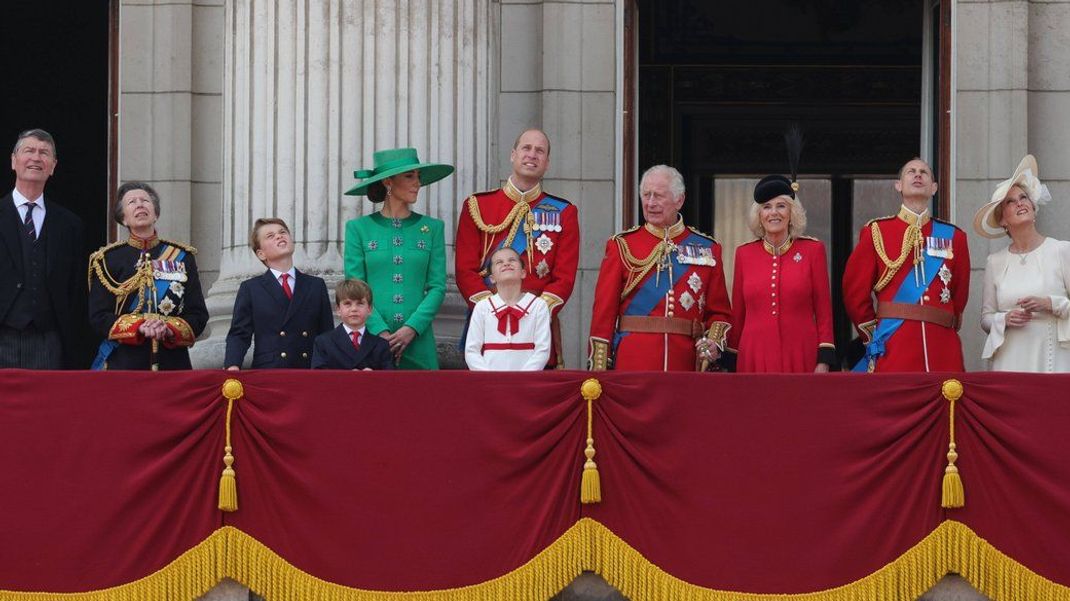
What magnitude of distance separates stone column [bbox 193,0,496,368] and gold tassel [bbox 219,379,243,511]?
245cm

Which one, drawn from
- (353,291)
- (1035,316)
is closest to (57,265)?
(353,291)

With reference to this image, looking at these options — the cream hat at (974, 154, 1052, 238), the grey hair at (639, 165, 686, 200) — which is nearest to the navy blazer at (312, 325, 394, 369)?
the grey hair at (639, 165, 686, 200)

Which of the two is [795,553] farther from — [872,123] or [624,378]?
[872,123]

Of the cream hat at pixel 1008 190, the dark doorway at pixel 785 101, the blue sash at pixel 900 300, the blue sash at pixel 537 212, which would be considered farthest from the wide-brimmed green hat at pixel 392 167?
the dark doorway at pixel 785 101

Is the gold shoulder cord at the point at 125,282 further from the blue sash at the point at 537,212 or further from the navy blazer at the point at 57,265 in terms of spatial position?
the blue sash at the point at 537,212

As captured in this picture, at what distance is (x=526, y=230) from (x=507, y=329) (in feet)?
3.05

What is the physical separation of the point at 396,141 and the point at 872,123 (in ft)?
23.3

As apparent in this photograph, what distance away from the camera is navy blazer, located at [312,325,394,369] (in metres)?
10.1

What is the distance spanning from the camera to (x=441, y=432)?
30.9 feet

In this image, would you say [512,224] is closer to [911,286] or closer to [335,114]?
[335,114]

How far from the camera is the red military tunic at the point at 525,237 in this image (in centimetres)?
1087

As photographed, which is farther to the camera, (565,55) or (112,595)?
(565,55)

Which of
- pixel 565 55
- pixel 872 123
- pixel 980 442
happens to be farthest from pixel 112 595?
pixel 872 123

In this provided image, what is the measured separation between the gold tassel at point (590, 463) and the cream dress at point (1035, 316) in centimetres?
235
